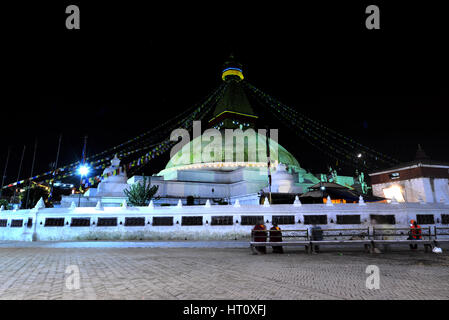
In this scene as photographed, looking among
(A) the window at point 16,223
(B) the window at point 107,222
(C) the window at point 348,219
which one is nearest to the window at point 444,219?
(C) the window at point 348,219

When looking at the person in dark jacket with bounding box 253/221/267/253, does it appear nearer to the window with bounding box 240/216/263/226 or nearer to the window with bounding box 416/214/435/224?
the window with bounding box 240/216/263/226

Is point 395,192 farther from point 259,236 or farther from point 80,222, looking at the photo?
point 80,222

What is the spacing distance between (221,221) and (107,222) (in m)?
8.73

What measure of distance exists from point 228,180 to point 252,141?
833 cm

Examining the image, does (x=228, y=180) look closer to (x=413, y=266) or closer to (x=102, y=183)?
(x=102, y=183)

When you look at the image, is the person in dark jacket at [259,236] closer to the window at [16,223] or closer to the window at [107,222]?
the window at [107,222]

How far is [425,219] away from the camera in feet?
68.1

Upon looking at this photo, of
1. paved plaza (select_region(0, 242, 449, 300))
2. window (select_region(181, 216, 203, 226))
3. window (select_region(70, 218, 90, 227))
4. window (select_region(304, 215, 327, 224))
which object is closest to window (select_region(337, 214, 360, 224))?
window (select_region(304, 215, 327, 224))

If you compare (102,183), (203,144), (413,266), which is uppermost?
(203,144)

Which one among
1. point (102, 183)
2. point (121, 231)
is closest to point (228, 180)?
point (102, 183)

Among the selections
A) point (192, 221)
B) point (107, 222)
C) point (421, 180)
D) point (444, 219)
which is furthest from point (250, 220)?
point (421, 180)

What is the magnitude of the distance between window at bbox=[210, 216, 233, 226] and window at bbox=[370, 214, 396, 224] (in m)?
10.8

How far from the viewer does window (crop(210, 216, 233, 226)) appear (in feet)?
66.3

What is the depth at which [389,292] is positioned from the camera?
588 centimetres
